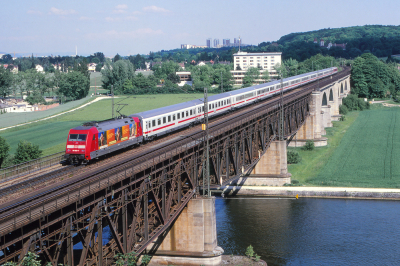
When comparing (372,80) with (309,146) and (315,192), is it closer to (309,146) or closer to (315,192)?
(309,146)

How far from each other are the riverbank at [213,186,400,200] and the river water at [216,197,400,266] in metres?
1.26

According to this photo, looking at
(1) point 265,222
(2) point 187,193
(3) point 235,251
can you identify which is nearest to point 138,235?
(2) point 187,193

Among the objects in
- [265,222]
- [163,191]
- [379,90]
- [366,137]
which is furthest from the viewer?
[379,90]

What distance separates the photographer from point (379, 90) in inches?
6531

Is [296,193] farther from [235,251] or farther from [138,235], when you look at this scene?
[138,235]

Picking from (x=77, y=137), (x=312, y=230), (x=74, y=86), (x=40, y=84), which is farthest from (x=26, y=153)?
(x=40, y=84)

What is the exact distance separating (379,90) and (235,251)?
135912mm

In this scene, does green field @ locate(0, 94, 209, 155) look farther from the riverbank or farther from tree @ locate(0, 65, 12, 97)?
tree @ locate(0, 65, 12, 97)

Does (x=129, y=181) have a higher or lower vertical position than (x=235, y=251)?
higher

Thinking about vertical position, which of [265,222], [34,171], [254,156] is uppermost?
[34,171]

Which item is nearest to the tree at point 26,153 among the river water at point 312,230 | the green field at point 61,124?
the green field at point 61,124

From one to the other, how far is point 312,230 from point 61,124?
83.1 metres

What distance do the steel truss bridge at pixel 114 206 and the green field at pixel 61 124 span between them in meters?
34.3

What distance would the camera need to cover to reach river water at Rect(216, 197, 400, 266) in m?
43.8
